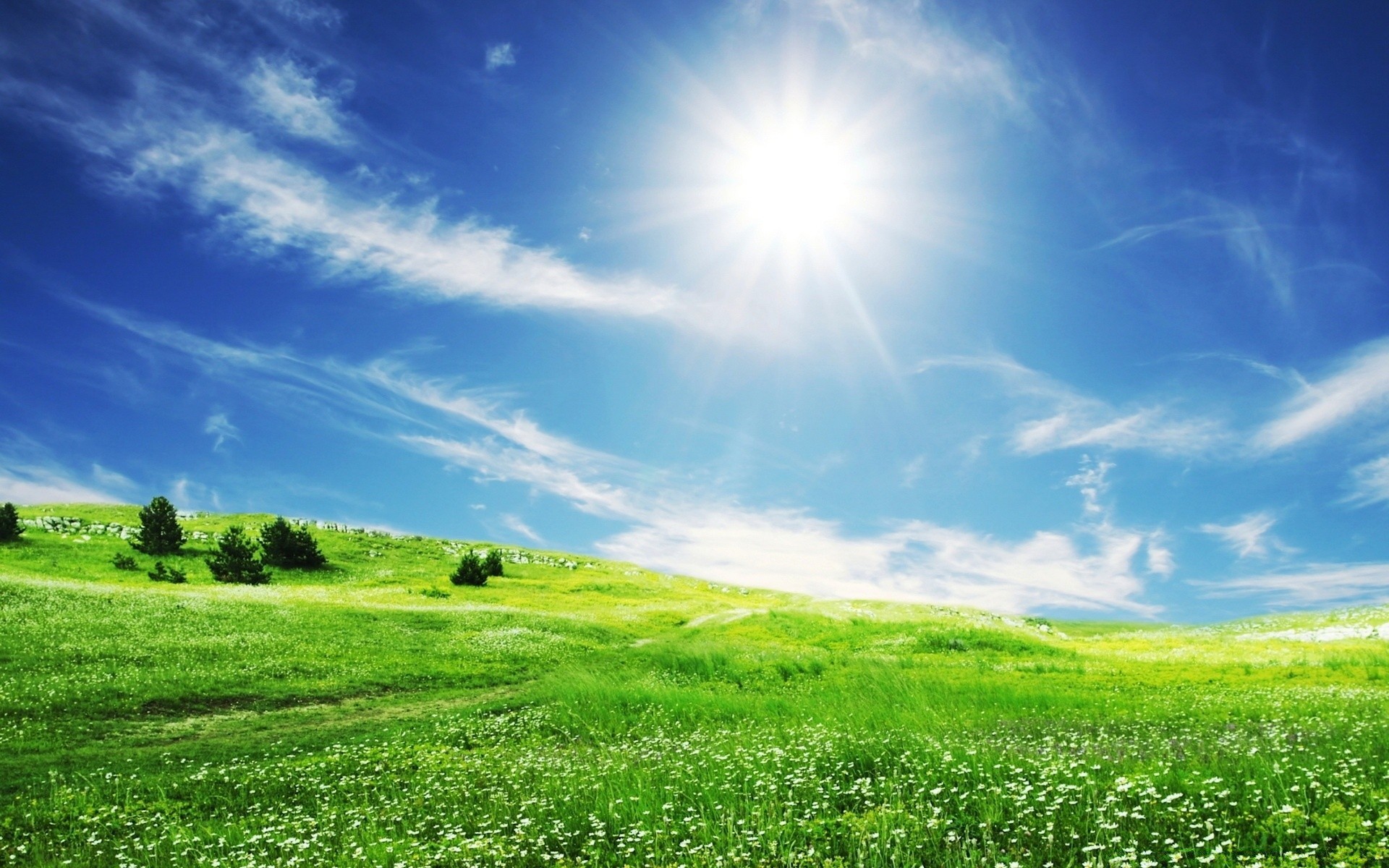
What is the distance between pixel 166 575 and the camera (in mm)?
55500

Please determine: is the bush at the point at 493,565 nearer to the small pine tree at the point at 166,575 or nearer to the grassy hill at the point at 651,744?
the small pine tree at the point at 166,575

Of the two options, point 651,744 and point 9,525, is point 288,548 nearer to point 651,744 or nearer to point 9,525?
point 9,525

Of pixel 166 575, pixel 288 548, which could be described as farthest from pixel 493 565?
pixel 166 575

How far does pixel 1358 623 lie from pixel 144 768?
59762 mm

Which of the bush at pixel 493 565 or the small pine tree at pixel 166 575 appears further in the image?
the bush at pixel 493 565

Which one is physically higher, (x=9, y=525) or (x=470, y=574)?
(x=470, y=574)

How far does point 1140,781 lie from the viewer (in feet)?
33.1

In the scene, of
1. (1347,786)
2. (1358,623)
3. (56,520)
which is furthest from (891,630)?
(56,520)

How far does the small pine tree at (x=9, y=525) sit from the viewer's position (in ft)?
198

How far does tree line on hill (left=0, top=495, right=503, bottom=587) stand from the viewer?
2336 inches

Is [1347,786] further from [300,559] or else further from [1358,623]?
[300,559]

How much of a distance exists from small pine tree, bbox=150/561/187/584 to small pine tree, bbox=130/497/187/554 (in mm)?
8030

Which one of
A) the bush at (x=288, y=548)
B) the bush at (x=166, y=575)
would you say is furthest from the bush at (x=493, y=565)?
the bush at (x=166, y=575)

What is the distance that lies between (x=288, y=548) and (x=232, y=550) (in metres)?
7.14
